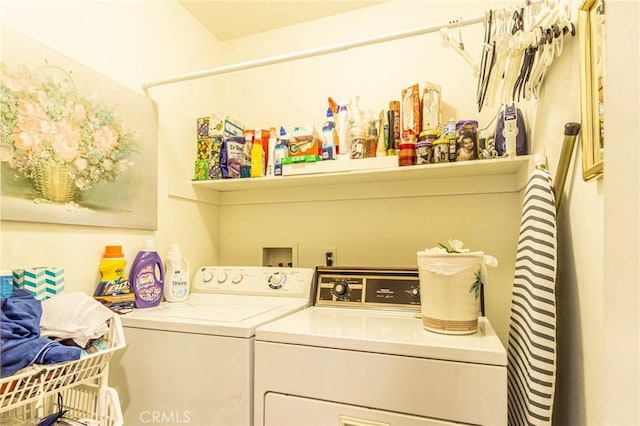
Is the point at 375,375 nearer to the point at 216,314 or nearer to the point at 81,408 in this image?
the point at 216,314

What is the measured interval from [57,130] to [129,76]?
48cm

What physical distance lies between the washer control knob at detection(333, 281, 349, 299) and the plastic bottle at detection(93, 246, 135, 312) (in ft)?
2.81

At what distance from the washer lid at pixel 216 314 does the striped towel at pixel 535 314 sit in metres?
0.80

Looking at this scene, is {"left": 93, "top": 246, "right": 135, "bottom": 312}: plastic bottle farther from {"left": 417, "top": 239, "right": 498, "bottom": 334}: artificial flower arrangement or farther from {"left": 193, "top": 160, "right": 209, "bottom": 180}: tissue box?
{"left": 417, "top": 239, "right": 498, "bottom": 334}: artificial flower arrangement

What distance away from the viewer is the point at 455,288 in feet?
3.45

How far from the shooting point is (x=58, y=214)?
1.25 m

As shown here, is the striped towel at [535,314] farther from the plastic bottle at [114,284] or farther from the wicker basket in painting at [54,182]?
the wicker basket in painting at [54,182]

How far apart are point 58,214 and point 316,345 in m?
1.01

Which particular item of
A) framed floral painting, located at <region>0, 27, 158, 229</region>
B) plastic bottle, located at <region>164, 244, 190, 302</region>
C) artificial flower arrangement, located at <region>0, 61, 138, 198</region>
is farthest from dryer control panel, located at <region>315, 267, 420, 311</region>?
artificial flower arrangement, located at <region>0, 61, 138, 198</region>

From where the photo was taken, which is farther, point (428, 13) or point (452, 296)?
point (428, 13)

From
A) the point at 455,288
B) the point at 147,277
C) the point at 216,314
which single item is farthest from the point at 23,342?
the point at 455,288

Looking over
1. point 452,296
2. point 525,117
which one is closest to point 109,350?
point 452,296

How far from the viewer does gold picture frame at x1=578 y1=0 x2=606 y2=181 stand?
31.0 inches

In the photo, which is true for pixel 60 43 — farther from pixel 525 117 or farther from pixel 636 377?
pixel 525 117
